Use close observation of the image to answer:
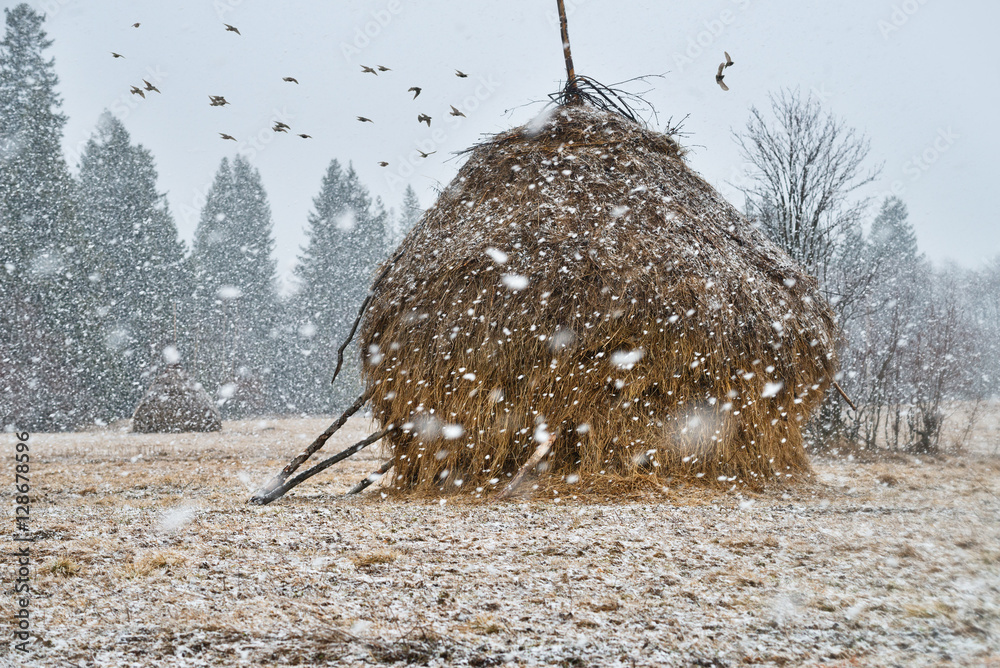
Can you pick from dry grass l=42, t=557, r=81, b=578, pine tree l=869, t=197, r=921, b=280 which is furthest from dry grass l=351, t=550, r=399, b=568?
pine tree l=869, t=197, r=921, b=280

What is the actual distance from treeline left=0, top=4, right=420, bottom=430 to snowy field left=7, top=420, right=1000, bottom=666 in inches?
591

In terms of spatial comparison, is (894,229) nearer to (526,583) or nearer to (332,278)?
(332,278)

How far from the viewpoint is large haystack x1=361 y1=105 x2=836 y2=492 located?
4707 millimetres

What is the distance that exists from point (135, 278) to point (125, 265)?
0.59 m

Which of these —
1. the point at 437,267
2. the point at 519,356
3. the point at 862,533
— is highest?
the point at 437,267

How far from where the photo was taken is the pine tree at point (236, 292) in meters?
28.1

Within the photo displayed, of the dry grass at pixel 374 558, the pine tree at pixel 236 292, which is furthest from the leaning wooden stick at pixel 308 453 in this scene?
the pine tree at pixel 236 292

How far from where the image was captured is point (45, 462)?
27.2 feet

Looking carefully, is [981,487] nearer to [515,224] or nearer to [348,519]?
[515,224]

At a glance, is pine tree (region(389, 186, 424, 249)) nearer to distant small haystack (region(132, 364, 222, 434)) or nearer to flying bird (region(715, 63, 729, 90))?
distant small haystack (region(132, 364, 222, 434))

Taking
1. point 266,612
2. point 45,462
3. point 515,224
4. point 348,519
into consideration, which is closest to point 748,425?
point 515,224

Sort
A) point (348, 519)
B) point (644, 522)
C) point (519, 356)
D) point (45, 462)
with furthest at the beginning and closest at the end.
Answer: point (45, 462) < point (519, 356) < point (348, 519) < point (644, 522)

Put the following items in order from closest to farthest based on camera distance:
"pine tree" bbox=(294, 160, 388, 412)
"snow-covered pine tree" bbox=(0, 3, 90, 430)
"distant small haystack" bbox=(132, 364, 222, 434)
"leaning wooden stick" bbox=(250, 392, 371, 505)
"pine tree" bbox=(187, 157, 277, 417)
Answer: "leaning wooden stick" bbox=(250, 392, 371, 505) < "distant small haystack" bbox=(132, 364, 222, 434) < "snow-covered pine tree" bbox=(0, 3, 90, 430) < "pine tree" bbox=(187, 157, 277, 417) < "pine tree" bbox=(294, 160, 388, 412)

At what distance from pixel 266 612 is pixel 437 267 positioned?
349 cm
